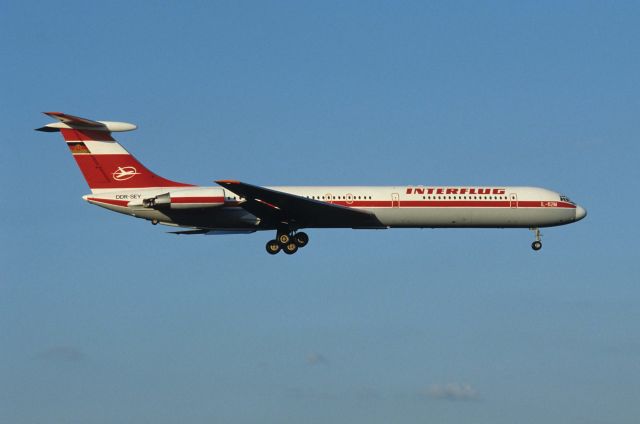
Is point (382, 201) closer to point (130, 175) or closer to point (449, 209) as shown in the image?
point (449, 209)

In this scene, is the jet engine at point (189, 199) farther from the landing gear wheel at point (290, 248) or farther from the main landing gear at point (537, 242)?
the main landing gear at point (537, 242)

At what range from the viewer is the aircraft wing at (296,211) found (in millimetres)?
50312

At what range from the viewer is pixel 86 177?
2068 inches

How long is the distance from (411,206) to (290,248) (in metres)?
5.72

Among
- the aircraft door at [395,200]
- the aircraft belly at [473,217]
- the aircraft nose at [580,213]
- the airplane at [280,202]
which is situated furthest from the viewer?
the aircraft nose at [580,213]

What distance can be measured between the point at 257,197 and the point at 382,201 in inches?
228

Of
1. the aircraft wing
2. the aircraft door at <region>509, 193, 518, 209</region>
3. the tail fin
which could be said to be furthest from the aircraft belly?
the tail fin

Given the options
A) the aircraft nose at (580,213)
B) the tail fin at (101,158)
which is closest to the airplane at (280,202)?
the tail fin at (101,158)

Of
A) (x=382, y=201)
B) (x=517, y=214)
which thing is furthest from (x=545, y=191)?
(x=382, y=201)

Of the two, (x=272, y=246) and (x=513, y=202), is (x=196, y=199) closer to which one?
(x=272, y=246)

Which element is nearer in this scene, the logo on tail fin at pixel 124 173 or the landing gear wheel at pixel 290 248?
the logo on tail fin at pixel 124 173

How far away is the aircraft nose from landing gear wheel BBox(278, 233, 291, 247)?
Answer: 13695mm

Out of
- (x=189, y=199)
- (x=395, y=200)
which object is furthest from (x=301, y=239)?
(x=189, y=199)

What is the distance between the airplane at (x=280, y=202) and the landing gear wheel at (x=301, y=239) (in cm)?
5
